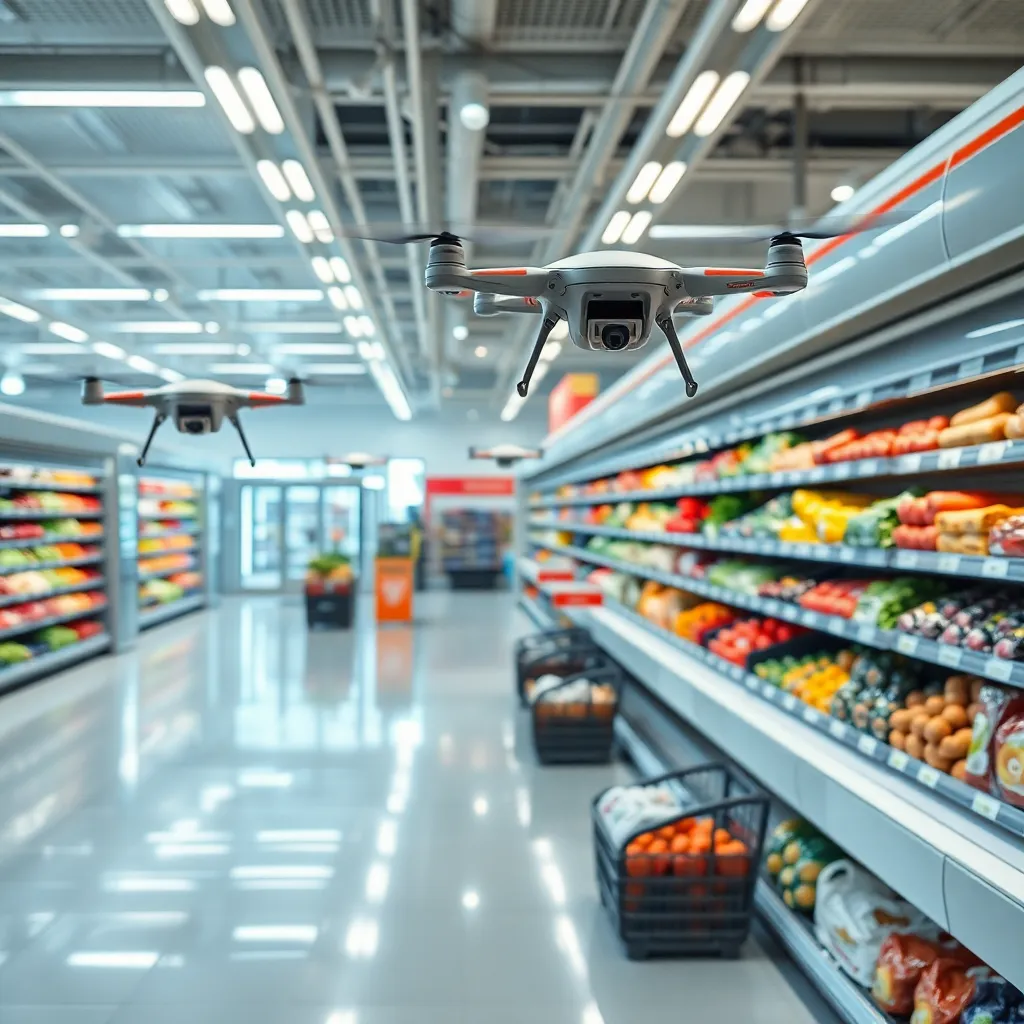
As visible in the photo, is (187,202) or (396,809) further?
(187,202)

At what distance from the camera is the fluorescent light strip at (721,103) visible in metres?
4.49

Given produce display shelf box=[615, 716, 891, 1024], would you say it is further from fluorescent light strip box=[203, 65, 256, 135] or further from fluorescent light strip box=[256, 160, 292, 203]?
fluorescent light strip box=[256, 160, 292, 203]

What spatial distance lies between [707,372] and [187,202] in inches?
240

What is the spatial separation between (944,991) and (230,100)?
4.93m

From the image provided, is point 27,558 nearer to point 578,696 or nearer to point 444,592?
point 578,696

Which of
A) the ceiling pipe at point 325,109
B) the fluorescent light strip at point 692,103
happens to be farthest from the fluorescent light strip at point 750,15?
the ceiling pipe at point 325,109

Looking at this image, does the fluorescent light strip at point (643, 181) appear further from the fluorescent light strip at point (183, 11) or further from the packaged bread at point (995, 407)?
the packaged bread at point (995, 407)

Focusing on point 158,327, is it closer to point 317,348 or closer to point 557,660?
point 317,348

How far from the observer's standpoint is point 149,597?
1291cm

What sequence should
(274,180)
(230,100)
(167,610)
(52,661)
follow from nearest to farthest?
(230,100)
(274,180)
(52,661)
(167,610)

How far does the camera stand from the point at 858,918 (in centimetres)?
279

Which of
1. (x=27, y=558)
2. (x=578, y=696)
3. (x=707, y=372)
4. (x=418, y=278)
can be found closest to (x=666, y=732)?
(x=578, y=696)

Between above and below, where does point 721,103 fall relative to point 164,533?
above

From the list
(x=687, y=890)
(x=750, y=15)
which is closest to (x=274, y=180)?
(x=750, y=15)
